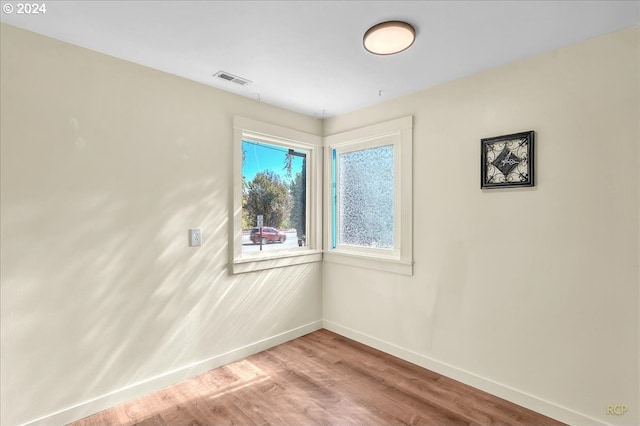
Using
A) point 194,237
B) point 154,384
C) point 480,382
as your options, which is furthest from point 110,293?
point 480,382

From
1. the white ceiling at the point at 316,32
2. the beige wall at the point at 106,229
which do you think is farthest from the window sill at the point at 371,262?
the white ceiling at the point at 316,32

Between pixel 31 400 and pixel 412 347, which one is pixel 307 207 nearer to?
pixel 412 347

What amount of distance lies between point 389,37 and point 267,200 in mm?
1899

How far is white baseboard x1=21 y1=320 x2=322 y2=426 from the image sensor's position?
196 cm

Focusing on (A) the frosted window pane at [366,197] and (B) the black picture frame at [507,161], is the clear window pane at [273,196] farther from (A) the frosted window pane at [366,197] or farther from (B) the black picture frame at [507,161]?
(B) the black picture frame at [507,161]

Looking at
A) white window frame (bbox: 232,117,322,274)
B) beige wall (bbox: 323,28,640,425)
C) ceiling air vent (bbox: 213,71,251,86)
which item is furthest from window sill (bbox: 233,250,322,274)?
ceiling air vent (bbox: 213,71,251,86)

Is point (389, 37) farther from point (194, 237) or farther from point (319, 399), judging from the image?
point (319, 399)

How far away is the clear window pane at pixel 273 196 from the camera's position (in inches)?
120

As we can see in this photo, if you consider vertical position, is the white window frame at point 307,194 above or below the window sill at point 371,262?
above

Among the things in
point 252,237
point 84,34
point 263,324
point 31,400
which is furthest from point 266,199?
point 31,400

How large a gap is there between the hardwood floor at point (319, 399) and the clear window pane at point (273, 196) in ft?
3.78

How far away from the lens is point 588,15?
1.71m

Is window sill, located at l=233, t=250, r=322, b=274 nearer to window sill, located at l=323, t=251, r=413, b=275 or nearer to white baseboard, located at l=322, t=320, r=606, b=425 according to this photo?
window sill, located at l=323, t=251, r=413, b=275

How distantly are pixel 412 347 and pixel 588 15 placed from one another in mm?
2626
